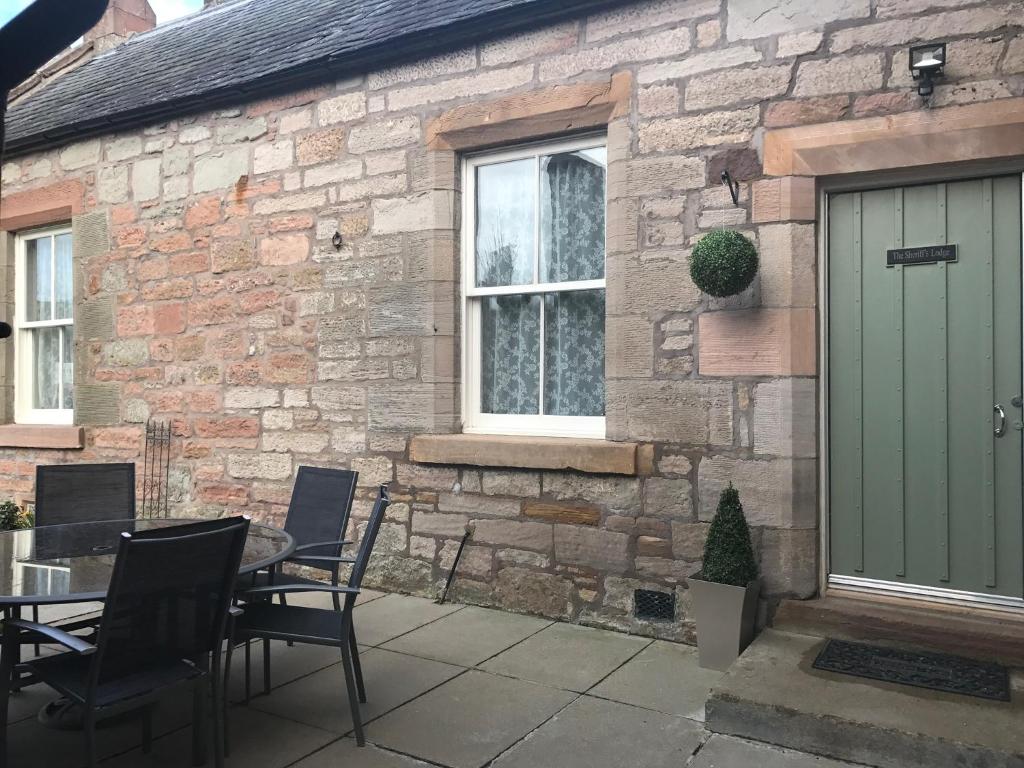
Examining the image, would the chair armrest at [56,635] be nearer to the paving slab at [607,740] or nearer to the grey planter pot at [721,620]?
the paving slab at [607,740]

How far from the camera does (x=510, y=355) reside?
5.17 metres

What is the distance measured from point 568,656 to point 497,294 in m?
2.21

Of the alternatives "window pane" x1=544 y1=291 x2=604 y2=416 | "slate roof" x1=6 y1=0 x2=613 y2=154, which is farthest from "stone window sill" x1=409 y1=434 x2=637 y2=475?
"slate roof" x1=6 y1=0 x2=613 y2=154

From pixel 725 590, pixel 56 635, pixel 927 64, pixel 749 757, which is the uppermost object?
pixel 927 64

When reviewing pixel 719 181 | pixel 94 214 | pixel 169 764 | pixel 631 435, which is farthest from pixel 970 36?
pixel 94 214

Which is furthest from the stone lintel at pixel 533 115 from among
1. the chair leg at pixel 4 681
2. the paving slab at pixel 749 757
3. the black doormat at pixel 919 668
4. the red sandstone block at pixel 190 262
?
the chair leg at pixel 4 681

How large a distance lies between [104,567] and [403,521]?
7.71ft

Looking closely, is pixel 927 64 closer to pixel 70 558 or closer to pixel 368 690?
pixel 368 690

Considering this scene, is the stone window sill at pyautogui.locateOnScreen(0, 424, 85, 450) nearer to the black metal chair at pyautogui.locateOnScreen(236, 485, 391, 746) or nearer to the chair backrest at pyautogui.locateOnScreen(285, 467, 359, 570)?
the chair backrest at pyautogui.locateOnScreen(285, 467, 359, 570)

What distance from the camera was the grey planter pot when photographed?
3.85m

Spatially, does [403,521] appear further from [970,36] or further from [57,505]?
[970,36]

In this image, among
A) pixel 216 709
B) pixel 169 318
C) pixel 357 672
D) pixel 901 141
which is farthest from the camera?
pixel 169 318

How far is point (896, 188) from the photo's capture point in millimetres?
3982

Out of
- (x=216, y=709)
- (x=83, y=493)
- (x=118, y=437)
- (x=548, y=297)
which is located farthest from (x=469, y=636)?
(x=118, y=437)
